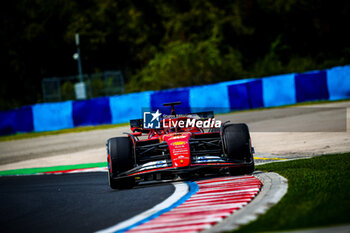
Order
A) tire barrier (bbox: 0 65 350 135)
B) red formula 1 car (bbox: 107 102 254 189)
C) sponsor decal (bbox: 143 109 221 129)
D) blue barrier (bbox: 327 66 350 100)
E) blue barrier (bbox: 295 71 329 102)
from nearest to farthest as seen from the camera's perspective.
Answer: red formula 1 car (bbox: 107 102 254 189) → sponsor decal (bbox: 143 109 221 129) → blue barrier (bbox: 327 66 350 100) → tire barrier (bbox: 0 65 350 135) → blue barrier (bbox: 295 71 329 102)

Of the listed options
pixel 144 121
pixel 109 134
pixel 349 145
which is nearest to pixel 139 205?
pixel 144 121

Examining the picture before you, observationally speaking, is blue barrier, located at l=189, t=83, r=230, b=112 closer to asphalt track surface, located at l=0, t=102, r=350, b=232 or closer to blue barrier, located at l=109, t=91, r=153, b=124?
blue barrier, located at l=109, t=91, r=153, b=124

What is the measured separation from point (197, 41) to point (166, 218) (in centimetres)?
4117

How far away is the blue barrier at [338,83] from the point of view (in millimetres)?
25750

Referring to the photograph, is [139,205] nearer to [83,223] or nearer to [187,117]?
[83,223]

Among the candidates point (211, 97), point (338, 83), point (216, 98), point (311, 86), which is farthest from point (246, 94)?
point (338, 83)

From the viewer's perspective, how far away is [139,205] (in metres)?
6.85

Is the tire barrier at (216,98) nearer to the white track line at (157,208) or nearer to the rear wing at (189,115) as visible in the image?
the rear wing at (189,115)

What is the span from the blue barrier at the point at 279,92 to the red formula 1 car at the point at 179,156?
59.2 feet

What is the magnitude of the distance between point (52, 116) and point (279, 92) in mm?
11377

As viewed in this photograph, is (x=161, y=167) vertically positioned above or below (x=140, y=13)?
below

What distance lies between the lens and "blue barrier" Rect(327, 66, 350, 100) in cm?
2575

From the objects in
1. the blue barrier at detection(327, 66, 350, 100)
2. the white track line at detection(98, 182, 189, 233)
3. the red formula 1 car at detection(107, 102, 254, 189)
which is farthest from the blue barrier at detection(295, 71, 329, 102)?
the white track line at detection(98, 182, 189, 233)

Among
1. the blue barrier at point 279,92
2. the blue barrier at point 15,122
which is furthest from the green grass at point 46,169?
the blue barrier at point 279,92
